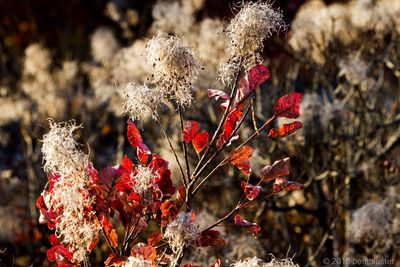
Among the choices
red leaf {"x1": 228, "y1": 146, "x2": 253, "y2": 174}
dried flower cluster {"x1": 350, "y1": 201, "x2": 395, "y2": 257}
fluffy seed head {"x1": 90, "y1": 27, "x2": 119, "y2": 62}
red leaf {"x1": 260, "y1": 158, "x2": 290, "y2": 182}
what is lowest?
dried flower cluster {"x1": 350, "y1": 201, "x2": 395, "y2": 257}

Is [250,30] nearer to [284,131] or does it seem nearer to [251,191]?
[284,131]

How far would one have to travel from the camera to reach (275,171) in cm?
215

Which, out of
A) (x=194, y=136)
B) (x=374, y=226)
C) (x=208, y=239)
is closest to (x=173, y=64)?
(x=194, y=136)

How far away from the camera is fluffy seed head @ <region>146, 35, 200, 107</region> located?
6.40ft

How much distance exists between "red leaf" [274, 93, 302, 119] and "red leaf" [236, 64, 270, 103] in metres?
0.09

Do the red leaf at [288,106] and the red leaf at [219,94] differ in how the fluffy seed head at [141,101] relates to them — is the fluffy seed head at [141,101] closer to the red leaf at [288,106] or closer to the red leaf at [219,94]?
the red leaf at [219,94]

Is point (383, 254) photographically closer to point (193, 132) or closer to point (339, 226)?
point (339, 226)

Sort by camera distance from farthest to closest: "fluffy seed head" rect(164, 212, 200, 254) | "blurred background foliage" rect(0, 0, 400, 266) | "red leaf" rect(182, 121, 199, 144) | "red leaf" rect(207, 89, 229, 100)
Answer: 1. "blurred background foliage" rect(0, 0, 400, 266)
2. "red leaf" rect(182, 121, 199, 144)
3. "red leaf" rect(207, 89, 229, 100)
4. "fluffy seed head" rect(164, 212, 200, 254)

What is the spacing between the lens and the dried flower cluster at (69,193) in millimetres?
1933

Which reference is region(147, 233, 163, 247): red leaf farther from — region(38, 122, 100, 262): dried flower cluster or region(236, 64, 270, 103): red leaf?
region(236, 64, 270, 103): red leaf

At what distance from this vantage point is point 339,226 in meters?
6.11

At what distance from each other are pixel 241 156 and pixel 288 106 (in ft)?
0.75

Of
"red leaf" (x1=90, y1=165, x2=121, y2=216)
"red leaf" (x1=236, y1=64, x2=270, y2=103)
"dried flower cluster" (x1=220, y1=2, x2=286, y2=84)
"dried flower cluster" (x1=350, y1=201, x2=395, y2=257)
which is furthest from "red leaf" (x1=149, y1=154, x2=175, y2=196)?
"dried flower cluster" (x1=350, y1=201, x2=395, y2=257)

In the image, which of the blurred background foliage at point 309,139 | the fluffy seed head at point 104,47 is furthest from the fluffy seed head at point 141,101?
the fluffy seed head at point 104,47
